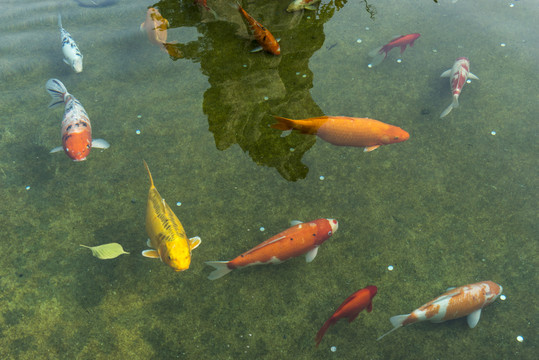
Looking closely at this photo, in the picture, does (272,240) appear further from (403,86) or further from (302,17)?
(302,17)

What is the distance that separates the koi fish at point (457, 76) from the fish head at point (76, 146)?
3.70 metres

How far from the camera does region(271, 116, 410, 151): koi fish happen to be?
3.82 metres

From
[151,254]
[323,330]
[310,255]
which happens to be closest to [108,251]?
[151,254]

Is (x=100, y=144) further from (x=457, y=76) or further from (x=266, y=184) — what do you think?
(x=457, y=76)

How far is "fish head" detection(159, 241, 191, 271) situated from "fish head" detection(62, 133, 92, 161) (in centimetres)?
143

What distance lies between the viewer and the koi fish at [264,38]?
15.8 ft

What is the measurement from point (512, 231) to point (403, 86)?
1978 millimetres

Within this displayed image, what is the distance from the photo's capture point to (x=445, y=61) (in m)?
4.82

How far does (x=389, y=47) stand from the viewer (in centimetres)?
488

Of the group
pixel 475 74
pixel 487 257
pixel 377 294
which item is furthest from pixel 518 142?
pixel 377 294

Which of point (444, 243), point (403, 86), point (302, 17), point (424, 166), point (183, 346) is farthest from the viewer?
point (302, 17)

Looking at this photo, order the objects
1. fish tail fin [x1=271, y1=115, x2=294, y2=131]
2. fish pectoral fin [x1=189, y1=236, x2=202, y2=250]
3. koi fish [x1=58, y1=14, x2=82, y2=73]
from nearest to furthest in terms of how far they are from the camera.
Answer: fish pectoral fin [x1=189, y1=236, x2=202, y2=250] → fish tail fin [x1=271, y1=115, x2=294, y2=131] → koi fish [x1=58, y1=14, x2=82, y2=73]

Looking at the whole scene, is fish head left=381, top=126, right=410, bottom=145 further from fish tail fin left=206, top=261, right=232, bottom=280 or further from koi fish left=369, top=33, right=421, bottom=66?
fish tail fin left=206, top=261, right=232, bottom=280

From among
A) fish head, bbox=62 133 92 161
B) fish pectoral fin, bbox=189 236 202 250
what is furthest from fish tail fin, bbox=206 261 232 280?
fish head, bbox=62 133 92 161
